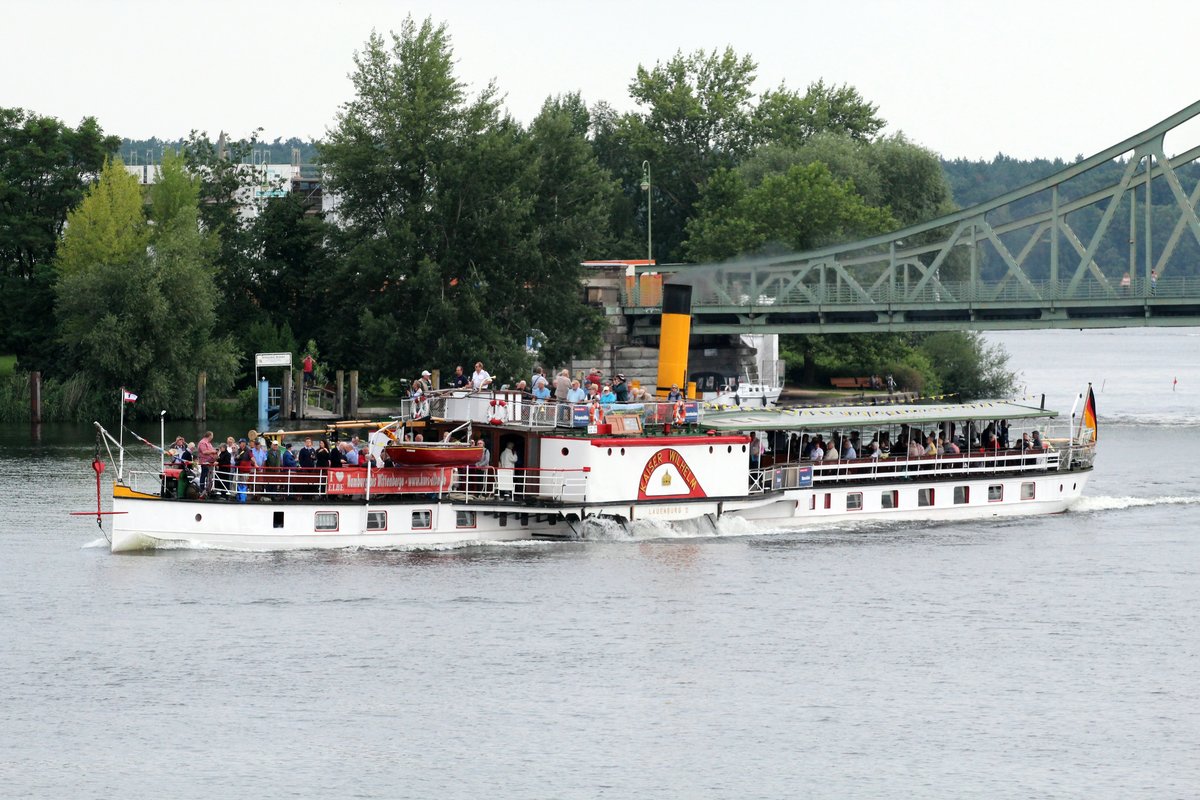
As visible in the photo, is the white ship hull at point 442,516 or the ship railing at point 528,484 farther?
the ship railing at point 528,484

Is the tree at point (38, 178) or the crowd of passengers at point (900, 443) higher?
the tree at point (38, 178)

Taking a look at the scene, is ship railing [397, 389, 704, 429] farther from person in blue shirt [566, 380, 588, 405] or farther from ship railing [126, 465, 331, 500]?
ship railing [126, 465, 331, 500]

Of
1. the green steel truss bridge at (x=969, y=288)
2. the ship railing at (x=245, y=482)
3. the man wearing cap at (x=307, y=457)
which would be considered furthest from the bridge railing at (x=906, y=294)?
the ship railing at (x=245, y=482)

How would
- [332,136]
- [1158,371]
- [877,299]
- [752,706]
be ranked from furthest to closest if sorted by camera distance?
[1158,371] → [877,299] → [332,136] → [752,706]

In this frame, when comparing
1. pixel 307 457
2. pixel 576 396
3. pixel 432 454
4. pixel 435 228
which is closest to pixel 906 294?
pixel 435 228

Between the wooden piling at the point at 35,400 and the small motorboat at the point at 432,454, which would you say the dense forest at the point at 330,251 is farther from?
the small motorboat at the point at 432,454

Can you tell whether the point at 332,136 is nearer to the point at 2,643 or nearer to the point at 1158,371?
A: the point at 2,643

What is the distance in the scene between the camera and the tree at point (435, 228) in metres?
76.5

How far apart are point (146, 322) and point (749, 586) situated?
134 ft

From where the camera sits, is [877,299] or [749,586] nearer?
[749,586]

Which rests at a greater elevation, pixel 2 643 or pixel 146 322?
pixel 146 322

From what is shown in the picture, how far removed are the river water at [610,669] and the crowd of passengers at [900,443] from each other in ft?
7.06

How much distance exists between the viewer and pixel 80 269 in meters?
77.1

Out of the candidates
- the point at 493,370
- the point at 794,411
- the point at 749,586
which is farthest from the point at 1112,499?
the point at 493,370
